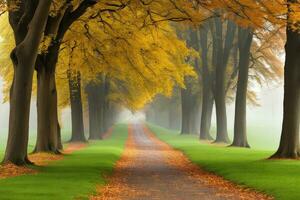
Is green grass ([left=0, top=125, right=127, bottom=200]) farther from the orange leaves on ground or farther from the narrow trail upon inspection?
the orange leaves on ground

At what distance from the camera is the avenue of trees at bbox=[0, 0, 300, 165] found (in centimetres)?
2138

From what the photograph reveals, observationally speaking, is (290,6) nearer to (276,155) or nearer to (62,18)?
(276,155)

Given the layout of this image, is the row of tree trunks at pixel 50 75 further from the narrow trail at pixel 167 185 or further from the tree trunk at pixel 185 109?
the tree trunk at pixel 185 109

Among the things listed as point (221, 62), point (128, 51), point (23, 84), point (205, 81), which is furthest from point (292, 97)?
point (205, 81)

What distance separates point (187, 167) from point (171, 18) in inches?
268

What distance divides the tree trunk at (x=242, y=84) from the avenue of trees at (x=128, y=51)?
0.23ft

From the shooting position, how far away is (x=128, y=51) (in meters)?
32.4

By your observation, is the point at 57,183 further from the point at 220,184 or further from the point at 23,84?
the point at 23,84

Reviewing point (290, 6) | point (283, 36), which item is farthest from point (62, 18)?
point (283, 36)

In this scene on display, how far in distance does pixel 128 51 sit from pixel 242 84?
34.2ft

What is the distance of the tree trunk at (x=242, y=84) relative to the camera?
125 feet

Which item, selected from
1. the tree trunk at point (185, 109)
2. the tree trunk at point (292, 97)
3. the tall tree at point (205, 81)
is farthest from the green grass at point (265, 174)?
the tree trunk at point (185, 109)

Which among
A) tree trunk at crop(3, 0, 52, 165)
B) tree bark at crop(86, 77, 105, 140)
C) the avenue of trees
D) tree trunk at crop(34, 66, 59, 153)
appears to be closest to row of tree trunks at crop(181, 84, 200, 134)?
the avenue of trees

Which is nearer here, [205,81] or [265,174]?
[265,174]
